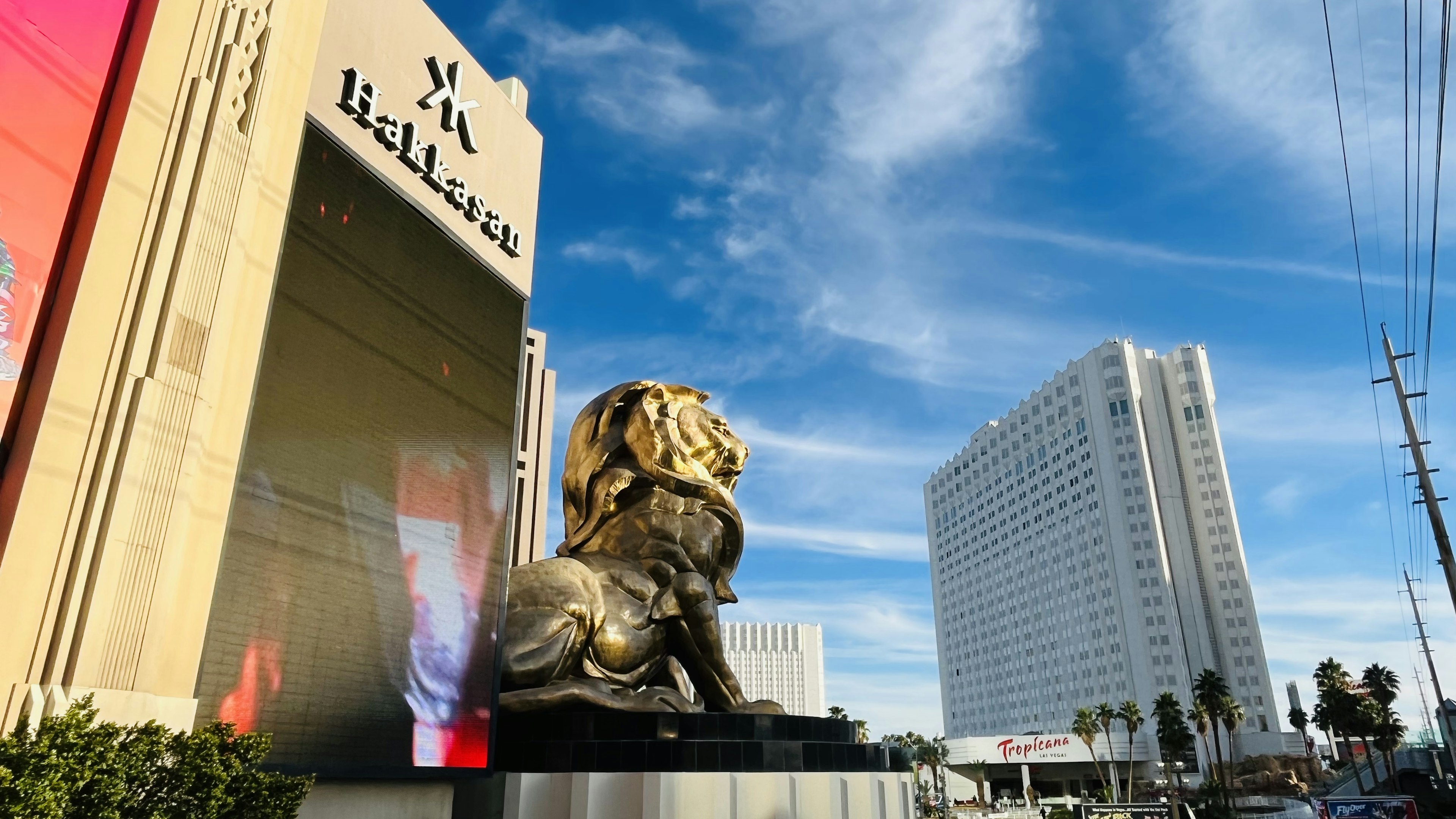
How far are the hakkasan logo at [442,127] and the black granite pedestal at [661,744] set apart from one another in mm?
7704

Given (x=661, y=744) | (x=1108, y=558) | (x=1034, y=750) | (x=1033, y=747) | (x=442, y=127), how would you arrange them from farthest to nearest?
(x=1108, y=558)
(x=1033, y=747)
(x=1034, y=750)
(x=442, y=127)
(x=661, y=744)

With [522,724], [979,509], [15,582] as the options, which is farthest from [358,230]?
[979,509]

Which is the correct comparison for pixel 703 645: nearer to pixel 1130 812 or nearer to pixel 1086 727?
Answer: pixel 1130 812

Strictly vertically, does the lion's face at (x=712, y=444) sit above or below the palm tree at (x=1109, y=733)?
above

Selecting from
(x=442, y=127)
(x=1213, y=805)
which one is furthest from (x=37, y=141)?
(x=1213, y=805)

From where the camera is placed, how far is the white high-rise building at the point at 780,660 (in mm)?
182750

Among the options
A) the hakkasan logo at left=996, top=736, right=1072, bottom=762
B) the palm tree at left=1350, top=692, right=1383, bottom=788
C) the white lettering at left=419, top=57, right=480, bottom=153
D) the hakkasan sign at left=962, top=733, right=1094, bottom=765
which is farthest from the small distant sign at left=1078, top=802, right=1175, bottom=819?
the hakkasan logo at left=996, top=736, right=1072, bottom=762

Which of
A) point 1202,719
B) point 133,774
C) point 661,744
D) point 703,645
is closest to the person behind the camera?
point 133,774

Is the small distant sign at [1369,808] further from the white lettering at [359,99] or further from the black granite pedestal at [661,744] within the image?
the white lettering at [359,99]

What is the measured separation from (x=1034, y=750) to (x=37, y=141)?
7676cm

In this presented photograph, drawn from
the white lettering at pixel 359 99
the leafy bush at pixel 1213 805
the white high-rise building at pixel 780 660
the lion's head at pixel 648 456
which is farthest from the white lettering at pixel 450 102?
the white high-rise building at pixel 780 660

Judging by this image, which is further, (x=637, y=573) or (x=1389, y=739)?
(x=1389, y=739)

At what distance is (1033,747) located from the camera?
72.4 meters

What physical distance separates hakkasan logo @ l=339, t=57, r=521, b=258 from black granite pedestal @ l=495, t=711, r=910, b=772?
25.3 ft
